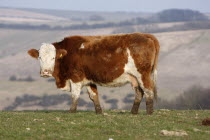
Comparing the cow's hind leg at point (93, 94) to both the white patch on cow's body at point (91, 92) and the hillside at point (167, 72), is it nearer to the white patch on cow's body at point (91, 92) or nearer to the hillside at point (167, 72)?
the white patch on cow's body at point (91, 92)

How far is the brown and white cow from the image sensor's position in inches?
693

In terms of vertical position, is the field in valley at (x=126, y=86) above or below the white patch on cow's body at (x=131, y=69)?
below

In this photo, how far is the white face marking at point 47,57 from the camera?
18.6 meters

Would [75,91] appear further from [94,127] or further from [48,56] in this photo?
[94,127]

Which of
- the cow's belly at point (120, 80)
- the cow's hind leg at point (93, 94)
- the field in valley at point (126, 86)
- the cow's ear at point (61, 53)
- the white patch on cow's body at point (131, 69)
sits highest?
the cow's ear at point (61, 53)

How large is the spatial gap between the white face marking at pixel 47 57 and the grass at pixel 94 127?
7.77 ft

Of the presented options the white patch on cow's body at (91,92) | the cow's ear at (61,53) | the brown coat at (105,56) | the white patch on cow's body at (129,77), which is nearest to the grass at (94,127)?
the white patch on cow's body at (129,77)

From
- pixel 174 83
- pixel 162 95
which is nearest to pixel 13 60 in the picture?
pixel 174 83

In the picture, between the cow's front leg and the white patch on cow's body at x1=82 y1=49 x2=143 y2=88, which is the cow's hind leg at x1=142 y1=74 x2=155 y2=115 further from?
the cow's front leg

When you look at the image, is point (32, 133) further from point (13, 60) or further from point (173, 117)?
point (13, 60)

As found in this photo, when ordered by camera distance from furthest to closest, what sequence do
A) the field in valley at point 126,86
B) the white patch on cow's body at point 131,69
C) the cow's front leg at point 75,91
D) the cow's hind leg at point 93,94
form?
1. the field in valley at point 126,86
2. the cow's hind leg at point 93,94
3. the cow's front leg at point 75,91
4. the white patch on cow's body at point 131,69

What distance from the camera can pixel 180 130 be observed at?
13805 mm

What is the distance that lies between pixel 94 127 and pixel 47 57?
5.35 m


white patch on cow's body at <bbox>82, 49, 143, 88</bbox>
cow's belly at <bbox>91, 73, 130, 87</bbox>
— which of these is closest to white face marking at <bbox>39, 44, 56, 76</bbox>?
white patch on cow's body at <bbox>82, 49, 143, 88</bbox>
